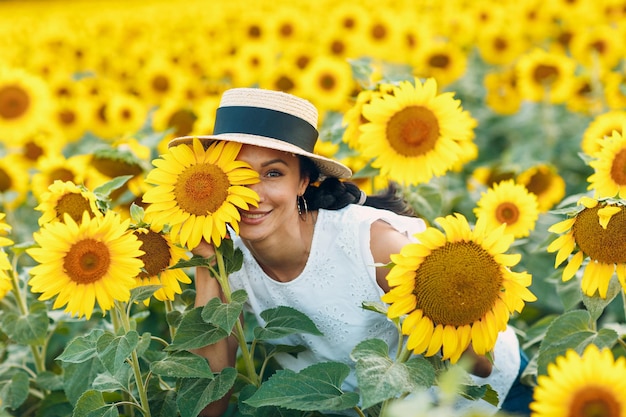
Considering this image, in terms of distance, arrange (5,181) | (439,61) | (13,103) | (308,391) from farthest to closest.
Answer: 1. (439,61)
2. (13,103)
3. (5,181)
4. (308,391)

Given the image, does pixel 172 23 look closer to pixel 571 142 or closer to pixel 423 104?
pixel 571 142

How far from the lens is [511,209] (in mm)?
3064

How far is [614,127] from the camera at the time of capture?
10.1 ft

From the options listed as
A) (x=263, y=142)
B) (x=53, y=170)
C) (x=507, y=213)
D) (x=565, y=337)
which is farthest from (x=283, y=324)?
(x=53, y=170)

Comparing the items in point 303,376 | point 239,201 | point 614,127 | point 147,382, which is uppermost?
point 614,127

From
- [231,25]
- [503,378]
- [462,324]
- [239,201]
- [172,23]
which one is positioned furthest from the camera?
[172,23]

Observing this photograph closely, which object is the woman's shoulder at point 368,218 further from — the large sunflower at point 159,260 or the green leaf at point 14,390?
the green leaf at point 14,390

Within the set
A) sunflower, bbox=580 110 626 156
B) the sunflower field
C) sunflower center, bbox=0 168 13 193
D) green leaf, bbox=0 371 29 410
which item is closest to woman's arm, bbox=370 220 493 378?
the sunflower field

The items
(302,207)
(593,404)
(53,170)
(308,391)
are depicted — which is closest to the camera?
(593,404)

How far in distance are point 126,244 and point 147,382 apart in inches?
20.1

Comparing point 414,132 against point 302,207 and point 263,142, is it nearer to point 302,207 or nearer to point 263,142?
point 302,207

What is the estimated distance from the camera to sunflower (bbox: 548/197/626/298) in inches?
80.4

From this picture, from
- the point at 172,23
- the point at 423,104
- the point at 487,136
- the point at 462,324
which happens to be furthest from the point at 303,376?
the point at 172,23

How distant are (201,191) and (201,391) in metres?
0.54
